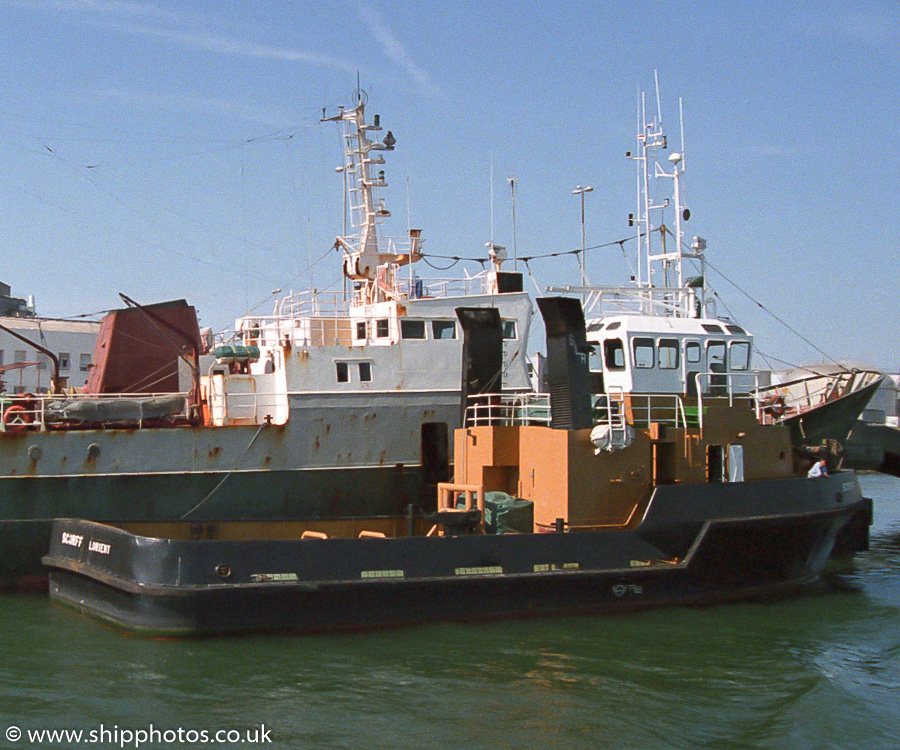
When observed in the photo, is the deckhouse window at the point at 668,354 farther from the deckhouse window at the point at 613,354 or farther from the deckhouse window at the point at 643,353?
the deckhouse window at the point at 613,354

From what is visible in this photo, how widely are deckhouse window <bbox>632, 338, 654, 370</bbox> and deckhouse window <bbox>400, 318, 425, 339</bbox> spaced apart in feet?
13.4

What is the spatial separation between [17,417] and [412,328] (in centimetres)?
657

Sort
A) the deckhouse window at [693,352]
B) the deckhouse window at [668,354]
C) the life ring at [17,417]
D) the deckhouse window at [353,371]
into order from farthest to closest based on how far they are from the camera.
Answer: the deckhouse window at [353,371] < the life ring at [17,417] < the deckhouse window at [693,352] < the deckhouse window at [668,354]

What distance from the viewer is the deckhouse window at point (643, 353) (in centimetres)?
1468

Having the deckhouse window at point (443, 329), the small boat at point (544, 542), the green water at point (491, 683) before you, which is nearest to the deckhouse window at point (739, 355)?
the small boat at point (544, 542)

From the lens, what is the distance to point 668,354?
48.6 feet

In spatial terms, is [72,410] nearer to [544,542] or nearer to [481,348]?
[481,348]

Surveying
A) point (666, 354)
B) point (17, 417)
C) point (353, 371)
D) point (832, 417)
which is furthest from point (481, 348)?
point (832, 417)

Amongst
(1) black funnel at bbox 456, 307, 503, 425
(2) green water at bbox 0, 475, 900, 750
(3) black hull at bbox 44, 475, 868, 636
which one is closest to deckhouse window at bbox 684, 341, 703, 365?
(3) black hull at bbox 44, 475, 868, 636

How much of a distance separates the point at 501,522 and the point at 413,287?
6.28 meters

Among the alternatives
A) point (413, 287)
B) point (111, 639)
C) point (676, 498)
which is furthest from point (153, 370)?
point (676, 498)

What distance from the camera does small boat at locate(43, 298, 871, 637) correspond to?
11086 mm

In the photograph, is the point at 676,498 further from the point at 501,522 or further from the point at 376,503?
the point at 376,503

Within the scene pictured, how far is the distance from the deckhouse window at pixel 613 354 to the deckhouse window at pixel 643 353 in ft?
0.74
